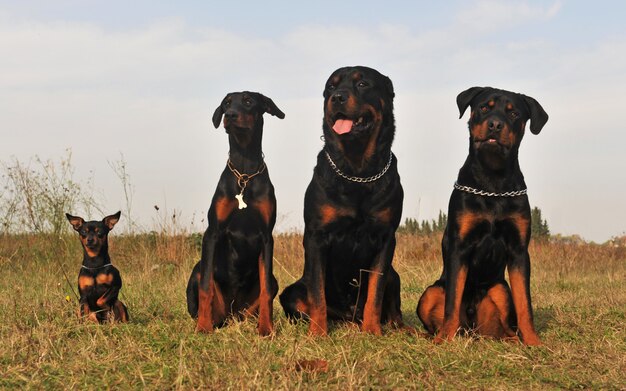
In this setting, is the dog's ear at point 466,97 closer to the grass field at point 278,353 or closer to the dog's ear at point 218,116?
the grass field at point 278,353

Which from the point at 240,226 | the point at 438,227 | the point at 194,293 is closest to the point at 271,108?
the point at 240,226

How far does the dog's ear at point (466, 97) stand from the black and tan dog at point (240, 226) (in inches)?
58.5

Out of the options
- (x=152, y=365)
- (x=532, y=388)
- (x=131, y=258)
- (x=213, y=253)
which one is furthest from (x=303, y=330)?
(x=131, y=258)

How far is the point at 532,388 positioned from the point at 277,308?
326cm

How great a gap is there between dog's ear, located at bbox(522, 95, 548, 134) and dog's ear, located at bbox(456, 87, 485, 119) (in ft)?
1.06

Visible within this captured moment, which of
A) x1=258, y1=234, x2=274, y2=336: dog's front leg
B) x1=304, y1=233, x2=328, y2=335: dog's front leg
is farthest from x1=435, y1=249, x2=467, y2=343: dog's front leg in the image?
x1=258, y1=234, x2=274, y2=336: dog's front leg

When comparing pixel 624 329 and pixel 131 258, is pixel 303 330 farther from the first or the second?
pixel 131 258

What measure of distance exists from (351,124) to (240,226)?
43.7 inches

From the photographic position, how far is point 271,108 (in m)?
5.27

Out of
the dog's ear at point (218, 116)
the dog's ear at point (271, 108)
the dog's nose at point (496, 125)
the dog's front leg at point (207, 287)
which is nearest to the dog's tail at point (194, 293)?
the dog's front leg at point (207, 287)

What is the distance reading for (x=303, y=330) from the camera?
486 centimetres

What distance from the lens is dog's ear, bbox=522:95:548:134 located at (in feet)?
15.2

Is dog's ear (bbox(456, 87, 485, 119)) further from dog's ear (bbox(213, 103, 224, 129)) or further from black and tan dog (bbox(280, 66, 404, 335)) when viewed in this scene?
dog's ear (bbox(213, 103, 224, 129))

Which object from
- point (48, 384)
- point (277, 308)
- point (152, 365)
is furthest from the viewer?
point (277, 308)
